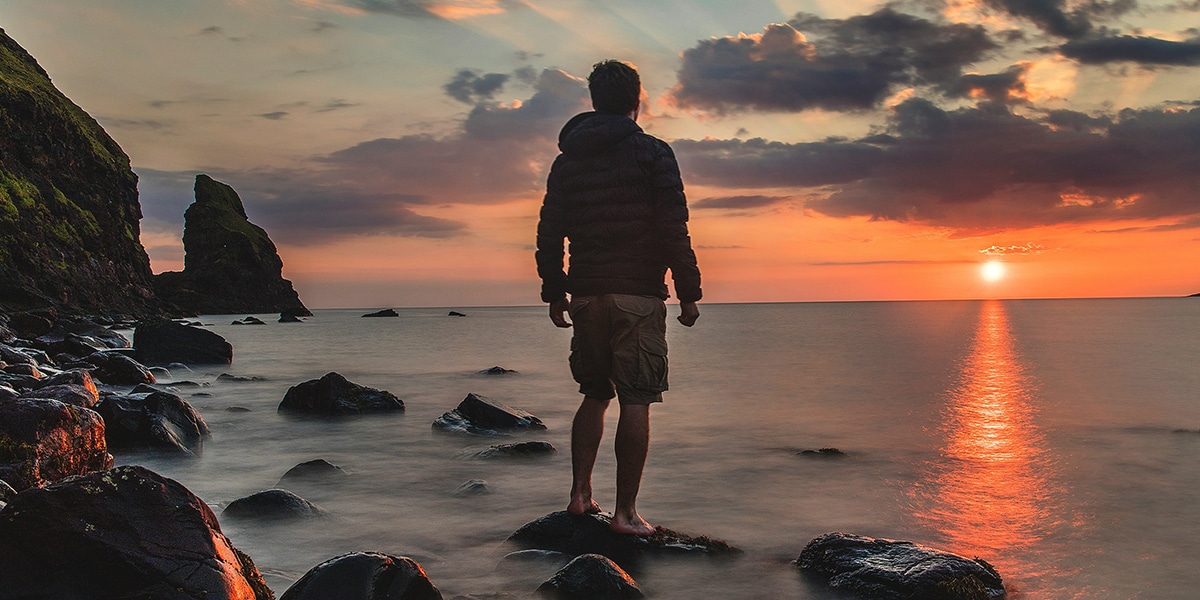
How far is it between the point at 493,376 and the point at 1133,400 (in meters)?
14.6

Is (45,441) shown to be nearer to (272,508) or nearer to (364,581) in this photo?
(272,508)

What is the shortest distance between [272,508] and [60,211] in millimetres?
66873

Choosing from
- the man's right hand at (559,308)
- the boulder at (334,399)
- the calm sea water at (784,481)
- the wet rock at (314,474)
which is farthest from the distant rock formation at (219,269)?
the man's right hand at (559,308)

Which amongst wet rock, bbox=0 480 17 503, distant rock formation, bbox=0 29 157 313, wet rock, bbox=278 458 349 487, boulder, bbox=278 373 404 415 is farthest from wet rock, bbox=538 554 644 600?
distant rock formation, bbox=0 29 157 313

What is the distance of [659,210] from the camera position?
5211 mm

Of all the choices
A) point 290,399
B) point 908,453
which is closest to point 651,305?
point 908,453

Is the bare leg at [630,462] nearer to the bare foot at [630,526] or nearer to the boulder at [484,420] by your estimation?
the bare foot at [630,526]

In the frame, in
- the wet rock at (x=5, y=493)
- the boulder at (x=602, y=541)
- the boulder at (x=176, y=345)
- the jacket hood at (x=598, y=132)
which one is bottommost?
the boulder at (x=176, y=345)

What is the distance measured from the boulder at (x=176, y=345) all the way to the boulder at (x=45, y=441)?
55.4ft

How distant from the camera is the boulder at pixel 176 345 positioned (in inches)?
835

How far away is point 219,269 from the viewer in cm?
11069

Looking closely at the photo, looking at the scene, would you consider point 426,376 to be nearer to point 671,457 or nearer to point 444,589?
point 671,457

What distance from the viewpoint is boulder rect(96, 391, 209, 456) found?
8560 millimetres

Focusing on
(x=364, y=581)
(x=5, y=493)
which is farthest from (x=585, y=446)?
(x=5, y=493)
